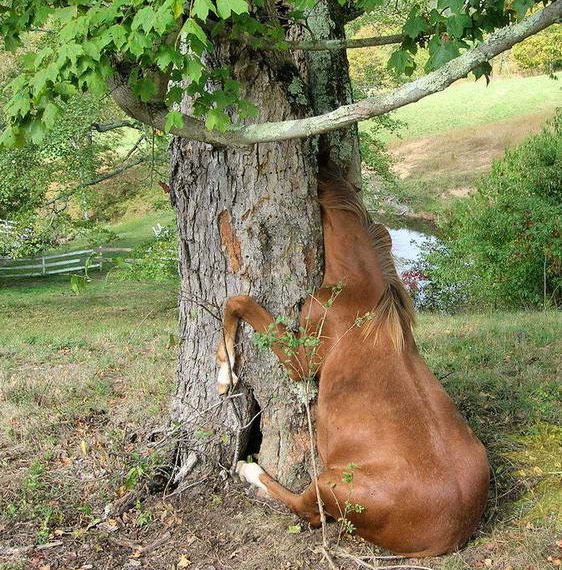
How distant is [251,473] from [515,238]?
10387 mm

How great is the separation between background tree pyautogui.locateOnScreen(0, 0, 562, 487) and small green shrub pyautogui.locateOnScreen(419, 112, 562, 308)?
364 inches

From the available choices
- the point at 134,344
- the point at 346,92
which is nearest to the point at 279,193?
the point at 346,92

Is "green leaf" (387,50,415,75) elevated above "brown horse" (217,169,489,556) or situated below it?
above

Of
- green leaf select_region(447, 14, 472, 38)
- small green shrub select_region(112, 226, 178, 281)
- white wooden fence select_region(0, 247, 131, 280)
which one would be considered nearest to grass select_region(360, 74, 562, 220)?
white wooden fence select_region(0, 247, 131, 280)

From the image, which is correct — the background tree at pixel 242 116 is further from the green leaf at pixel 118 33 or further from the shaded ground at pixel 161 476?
the shaded ground at pixel 161 476

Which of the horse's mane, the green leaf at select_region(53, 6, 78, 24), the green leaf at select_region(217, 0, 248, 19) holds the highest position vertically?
the green leaf at select_region(53, 6, 78, 24)

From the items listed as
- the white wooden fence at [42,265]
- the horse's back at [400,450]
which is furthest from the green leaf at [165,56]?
the white wooden fence at [42,265]

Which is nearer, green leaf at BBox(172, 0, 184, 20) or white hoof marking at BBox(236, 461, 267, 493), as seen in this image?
green leaf at BBox(172, 0, 184, 20)

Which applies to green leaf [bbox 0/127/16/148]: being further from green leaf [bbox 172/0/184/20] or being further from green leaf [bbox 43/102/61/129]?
green leaf [bbox 172/0/184/20]

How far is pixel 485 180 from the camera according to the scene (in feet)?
52.0

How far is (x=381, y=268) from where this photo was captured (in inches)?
163

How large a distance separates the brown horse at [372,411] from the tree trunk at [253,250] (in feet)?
0.39

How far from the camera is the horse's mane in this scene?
4.02 m

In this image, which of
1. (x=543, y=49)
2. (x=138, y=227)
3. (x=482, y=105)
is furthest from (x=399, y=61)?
(x=482, y=105)
